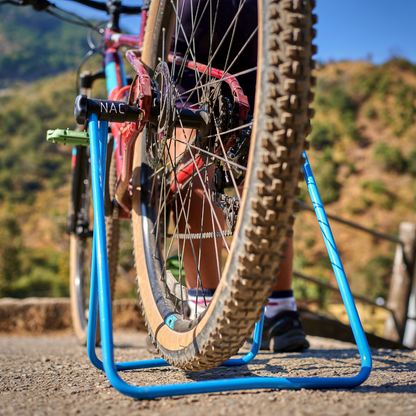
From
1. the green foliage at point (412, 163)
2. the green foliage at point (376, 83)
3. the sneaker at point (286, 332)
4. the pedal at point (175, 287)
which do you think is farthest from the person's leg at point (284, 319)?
the green foliage at point (376, 83)

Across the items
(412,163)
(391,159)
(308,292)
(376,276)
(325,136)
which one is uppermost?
(325,136)

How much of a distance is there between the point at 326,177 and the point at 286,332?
20319mm

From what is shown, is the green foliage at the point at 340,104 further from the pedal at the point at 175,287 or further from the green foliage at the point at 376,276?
the pedal at the point at 175,287

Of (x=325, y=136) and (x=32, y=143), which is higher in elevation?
(x=32, y=143)

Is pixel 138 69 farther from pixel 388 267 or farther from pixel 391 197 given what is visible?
pixel 391 197

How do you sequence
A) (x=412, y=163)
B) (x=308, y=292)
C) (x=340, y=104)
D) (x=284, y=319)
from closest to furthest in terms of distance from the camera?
(x=284, y=319)
(x=308, y=292)
(x=412, y=163)
(x=340, y=104)

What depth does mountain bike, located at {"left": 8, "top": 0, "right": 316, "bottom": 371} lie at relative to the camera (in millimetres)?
Result: 557

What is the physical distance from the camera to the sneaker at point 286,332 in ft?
4.12

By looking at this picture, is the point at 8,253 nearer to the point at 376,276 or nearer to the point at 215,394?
the point at 376,276

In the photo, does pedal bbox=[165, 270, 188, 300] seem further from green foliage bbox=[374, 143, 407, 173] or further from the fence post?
green foliage bbox=[374, 143, 407, 173]

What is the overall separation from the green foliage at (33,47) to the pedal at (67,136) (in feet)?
169

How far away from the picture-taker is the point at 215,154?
0.86m

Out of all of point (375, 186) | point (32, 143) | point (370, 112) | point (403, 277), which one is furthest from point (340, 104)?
point (403, 277)

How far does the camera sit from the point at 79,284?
1.98 m
